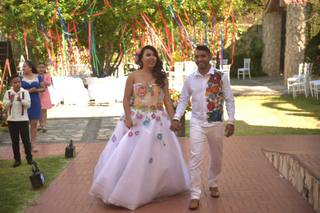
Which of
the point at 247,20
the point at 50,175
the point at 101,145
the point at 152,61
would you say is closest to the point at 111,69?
the point at 101,145

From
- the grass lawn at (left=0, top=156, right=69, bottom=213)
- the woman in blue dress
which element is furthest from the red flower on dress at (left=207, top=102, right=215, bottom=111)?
the woman in blue dress

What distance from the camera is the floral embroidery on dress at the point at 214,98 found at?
521 centimetres

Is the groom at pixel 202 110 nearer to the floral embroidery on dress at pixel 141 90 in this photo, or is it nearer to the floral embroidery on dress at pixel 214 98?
the floral embroidery on dress at pixel 214 98

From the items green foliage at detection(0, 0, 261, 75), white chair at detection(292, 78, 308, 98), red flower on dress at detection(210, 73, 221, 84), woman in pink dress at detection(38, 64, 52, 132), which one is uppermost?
green foliage at detection(0, 0, 261, 75)

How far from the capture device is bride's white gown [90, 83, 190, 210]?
5270 mm

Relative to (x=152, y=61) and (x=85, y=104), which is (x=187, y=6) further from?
(x=152, y=61)

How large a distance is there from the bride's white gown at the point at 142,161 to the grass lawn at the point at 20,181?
920mm

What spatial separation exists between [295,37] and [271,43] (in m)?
7.30

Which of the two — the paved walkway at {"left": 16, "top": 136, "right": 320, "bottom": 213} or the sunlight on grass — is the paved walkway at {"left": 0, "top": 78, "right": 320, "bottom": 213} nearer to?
the paved walkway at {"left": 16, "top": 136, "right": 320, "bottom": 213}

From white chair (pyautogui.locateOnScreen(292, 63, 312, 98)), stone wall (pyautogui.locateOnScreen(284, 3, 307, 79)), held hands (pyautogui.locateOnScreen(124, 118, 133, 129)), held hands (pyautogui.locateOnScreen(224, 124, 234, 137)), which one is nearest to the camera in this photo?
held hands (pyautogui.locateOnScreen(224, 124, 234, 137))

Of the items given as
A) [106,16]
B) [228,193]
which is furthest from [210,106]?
[106,16]

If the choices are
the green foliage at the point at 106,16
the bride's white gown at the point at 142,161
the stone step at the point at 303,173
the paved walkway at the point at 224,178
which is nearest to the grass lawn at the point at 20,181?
the paved walkway at the point at 224,178

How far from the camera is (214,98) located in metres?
5.24

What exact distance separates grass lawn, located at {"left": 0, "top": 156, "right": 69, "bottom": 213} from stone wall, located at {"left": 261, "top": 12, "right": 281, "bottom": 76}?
20.3 m
